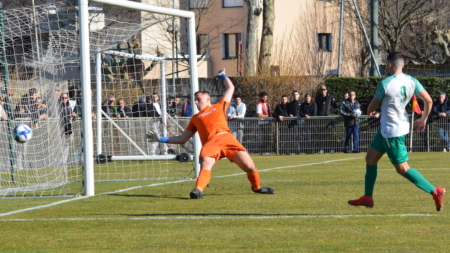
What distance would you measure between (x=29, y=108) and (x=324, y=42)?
36.9 m

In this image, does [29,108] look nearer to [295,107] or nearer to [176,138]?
[176,138]

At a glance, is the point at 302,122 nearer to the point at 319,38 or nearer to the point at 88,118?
the point at 88,118

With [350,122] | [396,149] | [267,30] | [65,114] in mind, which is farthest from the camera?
[267,30]

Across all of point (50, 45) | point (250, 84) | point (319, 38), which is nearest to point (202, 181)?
point (50, 45)

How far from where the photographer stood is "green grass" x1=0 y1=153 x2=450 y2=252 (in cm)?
739

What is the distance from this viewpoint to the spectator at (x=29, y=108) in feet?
52.0

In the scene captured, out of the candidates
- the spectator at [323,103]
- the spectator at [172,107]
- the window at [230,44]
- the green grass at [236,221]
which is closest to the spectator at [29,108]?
the green grass at [236,221]

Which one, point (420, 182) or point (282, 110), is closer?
point (420, 182)

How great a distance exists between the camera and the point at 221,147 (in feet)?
36.4

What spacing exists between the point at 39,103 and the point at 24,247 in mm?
8654

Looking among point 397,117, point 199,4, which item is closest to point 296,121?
point 397,117

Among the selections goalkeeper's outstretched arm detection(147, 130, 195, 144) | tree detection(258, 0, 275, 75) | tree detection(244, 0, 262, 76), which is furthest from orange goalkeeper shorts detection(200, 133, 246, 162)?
tree detection(258, 0, 275, 75)

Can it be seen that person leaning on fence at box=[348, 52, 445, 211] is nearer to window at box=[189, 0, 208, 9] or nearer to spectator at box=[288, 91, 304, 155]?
spectator at box=[288, 91, 304, 155]

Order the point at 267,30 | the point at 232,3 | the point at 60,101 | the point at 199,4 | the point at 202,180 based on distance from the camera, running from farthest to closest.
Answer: the point at 232,3
the point at 199,4
the point at 267,30
the point at 60,101
the point at 202,180
